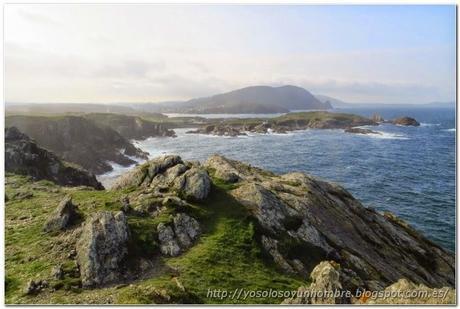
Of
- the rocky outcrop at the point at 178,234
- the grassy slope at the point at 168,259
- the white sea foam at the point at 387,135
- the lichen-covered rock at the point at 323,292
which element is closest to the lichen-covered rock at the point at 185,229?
the rocky outcrop at the point at 178,234

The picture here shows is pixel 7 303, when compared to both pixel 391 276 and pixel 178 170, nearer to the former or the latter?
pixel 178 170

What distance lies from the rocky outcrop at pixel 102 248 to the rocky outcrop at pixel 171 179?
7473mm

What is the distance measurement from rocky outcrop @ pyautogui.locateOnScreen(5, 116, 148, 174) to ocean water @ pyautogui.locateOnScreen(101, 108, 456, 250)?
8.35 meters

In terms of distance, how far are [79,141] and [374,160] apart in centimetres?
8689

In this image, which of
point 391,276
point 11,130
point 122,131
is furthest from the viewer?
point 122,131

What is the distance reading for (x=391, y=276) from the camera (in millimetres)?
30219

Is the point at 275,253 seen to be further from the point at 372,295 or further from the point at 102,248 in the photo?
the point at 102,248

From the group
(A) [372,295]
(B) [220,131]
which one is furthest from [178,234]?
(B) [220,131]

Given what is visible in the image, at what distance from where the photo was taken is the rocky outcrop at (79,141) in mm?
107812

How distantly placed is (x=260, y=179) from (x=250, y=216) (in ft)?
41.5

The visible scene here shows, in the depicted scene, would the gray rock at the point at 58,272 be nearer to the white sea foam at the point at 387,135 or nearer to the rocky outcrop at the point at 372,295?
the rocky outcrop at the point at 372,295

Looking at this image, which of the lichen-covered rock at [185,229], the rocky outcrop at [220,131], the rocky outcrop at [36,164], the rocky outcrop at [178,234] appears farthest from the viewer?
the rocky outcrop at [220,131]

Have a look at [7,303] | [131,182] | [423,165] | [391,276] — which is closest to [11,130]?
[131,182]

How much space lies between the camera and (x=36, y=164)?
190 feet
